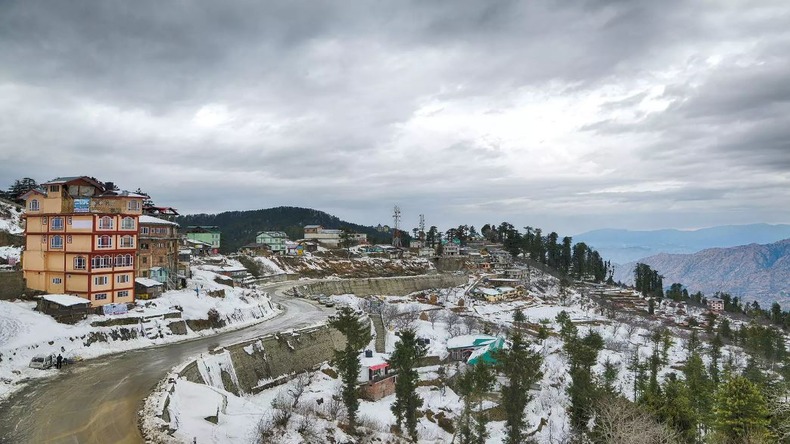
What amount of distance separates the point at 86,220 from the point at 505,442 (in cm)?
3778

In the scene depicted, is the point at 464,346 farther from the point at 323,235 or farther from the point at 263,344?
the point at 323,235

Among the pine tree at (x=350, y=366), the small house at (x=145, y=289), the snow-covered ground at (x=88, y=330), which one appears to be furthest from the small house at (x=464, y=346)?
the small house at (x=145, y=289)

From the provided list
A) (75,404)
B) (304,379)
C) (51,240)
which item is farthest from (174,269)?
(75,404)

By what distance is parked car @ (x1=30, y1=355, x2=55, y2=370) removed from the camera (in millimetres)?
28281

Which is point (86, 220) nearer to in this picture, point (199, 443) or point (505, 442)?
point (199, 443)

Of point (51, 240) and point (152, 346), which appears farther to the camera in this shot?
point (51, 240)

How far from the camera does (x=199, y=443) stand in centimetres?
1992

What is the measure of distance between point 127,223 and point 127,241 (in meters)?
1.60

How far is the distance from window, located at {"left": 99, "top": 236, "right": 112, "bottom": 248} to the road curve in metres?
10.9

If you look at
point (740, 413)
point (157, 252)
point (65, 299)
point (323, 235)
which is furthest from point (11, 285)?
point (323, 235)

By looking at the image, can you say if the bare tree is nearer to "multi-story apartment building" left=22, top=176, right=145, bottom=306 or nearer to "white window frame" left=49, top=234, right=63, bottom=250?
"multi-story apartment building" left=22, top=176, right=145, bottom=306

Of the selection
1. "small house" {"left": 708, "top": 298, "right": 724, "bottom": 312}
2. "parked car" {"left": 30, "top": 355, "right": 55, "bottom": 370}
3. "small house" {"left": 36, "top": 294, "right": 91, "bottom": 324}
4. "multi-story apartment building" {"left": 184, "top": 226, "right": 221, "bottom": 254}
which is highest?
→ "multi-story apartment building" {"left": 184, "top": 226, "right": 221, "bottom": 254}

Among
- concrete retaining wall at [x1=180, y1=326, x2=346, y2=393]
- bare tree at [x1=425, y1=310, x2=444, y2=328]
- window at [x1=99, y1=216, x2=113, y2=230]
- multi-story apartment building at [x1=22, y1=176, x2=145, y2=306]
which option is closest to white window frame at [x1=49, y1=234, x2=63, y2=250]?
multi-story apartment building at [x1=22, y1=176, x2=145, y2=306]

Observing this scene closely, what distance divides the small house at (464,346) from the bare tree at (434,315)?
12655mm
